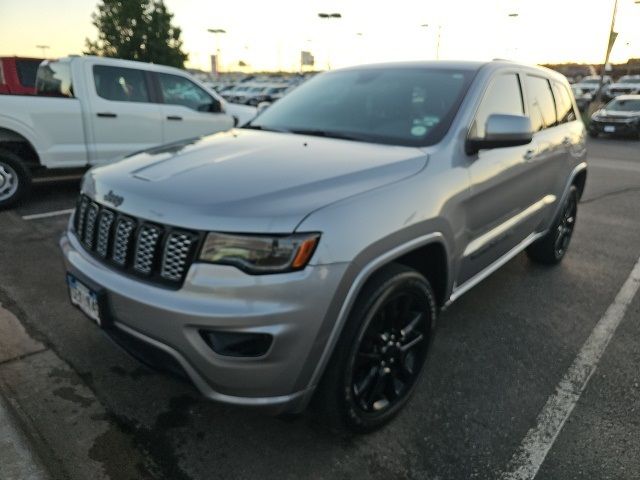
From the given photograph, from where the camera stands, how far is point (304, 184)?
208 centimetres

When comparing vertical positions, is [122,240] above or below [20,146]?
above

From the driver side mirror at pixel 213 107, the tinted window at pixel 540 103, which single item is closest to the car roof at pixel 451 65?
the tinted window at pixel 540 103

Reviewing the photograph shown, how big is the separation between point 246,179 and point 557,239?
11.1ft

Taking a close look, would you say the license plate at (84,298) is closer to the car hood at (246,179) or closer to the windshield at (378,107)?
the car hood at (246,179)

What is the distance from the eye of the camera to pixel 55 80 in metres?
6.59

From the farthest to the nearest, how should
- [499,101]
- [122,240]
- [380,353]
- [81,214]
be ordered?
1. [499,101]
2. [81,214]
3. [380,353]
4. [122,240]

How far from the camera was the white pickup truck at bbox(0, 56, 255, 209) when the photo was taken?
5.93m

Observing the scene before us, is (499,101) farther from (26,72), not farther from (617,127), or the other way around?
(617,127)

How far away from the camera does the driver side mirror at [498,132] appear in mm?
2693

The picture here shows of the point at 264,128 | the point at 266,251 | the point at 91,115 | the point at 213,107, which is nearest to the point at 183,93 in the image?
the point at 213,107

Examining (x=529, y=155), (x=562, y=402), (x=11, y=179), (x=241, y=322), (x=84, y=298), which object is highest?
(x=529, y=155)

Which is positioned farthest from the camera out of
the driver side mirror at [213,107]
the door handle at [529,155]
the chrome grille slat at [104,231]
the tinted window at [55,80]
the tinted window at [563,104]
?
the driver side mirror at [213,107]

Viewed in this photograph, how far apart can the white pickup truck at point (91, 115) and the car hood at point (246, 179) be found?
160 inches

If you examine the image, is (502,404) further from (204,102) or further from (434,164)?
(204,102)
